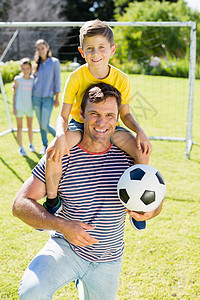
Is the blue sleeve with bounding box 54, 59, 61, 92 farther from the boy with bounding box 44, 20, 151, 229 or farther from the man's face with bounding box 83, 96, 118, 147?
the man's face with bounding box 83, 96, 118, 147

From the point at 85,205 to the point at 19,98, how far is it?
4.45 m

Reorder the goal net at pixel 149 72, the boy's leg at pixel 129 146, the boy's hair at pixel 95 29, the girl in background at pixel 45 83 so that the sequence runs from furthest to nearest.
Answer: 1. the goal net at pixel 149 72
2. the girl in background at pixel 45 83
3. the boy's hair at pixel 95 29
4. the boy's leg at pixel 129 146

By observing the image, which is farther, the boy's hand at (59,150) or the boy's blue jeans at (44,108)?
the boy's blue jeans at (44,108)

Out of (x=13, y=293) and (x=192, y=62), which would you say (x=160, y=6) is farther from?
(x=13, y=293)

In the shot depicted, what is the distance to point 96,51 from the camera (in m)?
2.54

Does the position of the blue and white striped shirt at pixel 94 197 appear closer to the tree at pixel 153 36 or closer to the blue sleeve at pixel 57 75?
the blue sleeve at pixel 57 75

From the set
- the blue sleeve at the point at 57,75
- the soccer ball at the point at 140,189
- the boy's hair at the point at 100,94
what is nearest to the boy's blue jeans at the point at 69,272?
the soccer ball at the point at 140,189

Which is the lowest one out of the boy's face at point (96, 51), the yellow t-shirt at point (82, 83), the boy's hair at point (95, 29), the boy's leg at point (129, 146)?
the boy's leg at point (129, 146)

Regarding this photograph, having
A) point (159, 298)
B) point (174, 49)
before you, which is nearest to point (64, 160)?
point (159, 298)

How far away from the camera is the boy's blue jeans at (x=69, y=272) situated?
6.59 feet

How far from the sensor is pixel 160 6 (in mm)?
22906

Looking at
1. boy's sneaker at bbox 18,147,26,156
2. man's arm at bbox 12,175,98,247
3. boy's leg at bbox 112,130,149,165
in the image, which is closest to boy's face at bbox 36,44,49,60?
boy's sneaker at bbox 18,147,26,156

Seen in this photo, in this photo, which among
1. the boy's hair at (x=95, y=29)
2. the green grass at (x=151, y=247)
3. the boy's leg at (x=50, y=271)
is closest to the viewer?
the boy's leg at (x=50, y=271)

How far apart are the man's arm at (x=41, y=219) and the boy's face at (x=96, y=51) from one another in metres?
1.05
